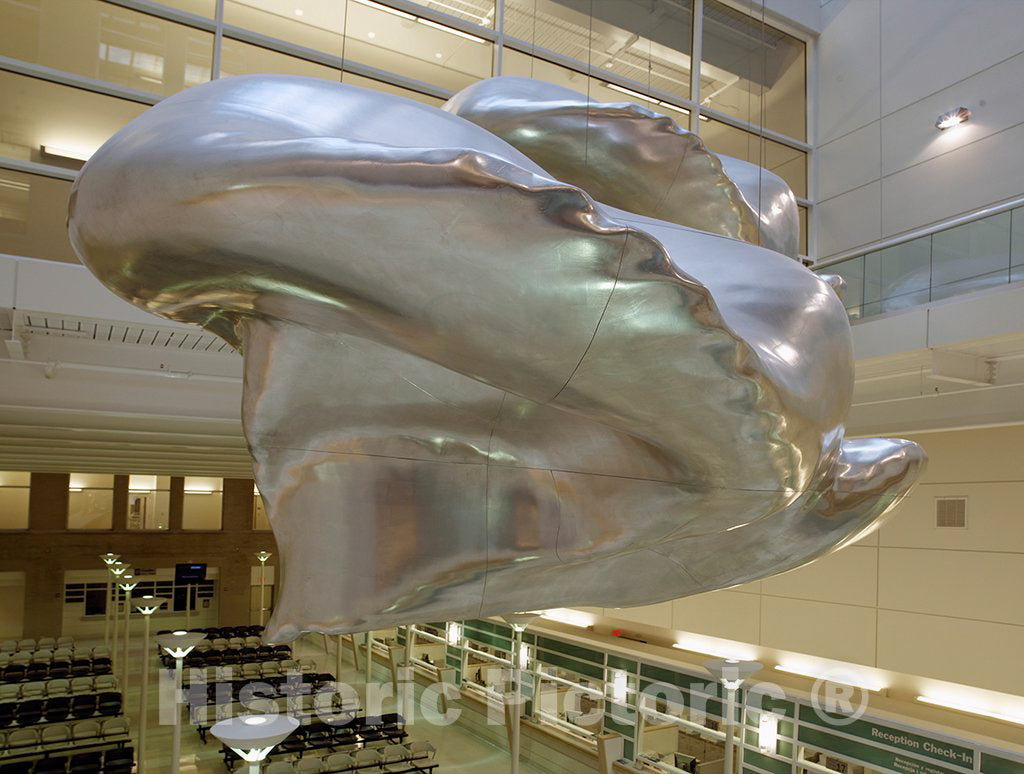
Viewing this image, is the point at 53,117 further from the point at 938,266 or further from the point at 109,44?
the point at 938,266

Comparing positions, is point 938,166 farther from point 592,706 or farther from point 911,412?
point 592,706

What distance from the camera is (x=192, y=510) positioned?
30.1 m

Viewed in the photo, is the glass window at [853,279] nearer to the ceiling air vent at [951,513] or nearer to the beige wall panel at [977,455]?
the beige wall panel at [977,455]

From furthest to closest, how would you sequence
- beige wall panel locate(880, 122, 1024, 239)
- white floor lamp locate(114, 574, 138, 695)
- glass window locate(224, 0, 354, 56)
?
1. white floor lamp locate(114, 574, 138, 695)
2. beige wall panel locate(880, 122, 1024, 239)
3. glass window locate(224, 0, 354, 56)

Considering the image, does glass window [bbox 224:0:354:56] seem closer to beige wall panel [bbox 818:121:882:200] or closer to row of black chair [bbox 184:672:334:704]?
beige wall panel [bbox 818:121:882:200]

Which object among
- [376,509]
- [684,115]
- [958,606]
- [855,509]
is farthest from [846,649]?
[376,509]

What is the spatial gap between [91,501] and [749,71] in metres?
23.7

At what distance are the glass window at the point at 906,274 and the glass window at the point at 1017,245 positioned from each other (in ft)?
3.16

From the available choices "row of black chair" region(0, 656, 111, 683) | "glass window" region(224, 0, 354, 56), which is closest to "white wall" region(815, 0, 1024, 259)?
"glass window" region(224, 0, 354, 56)

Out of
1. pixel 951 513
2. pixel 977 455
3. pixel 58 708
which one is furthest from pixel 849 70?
pixel 58 708

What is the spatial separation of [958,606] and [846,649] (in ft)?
5.88

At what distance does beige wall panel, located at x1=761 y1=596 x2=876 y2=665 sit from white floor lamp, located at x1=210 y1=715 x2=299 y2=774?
7.66 m

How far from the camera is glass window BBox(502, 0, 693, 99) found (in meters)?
13.0

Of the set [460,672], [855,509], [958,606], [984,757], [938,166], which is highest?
[938,166]
